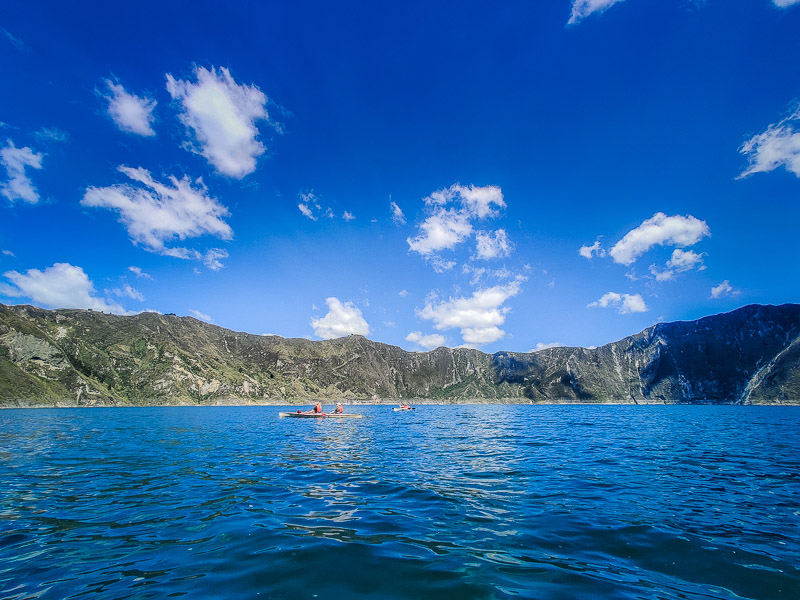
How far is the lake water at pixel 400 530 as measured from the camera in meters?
7.45

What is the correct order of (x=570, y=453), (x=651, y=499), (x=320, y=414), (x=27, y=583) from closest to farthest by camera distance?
1. (x=27, y=583)
2. (x=651, y=499)
3. (x=570, y=453)
4. (x=320, y=414)

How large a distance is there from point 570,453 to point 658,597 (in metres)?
20.9

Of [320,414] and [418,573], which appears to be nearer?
[418,573]

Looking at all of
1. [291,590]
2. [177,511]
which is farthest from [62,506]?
[291,590]

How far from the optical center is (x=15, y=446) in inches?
1147

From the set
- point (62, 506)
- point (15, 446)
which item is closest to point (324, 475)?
point (62, 506)

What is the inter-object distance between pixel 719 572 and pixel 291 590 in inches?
348

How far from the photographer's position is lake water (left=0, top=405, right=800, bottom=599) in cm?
745

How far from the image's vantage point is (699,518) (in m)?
11.8

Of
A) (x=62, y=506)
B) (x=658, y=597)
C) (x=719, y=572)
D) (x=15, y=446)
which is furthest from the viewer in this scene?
(x=15, y=446)

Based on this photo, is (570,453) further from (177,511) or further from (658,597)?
(177,511)

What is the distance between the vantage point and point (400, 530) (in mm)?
10648

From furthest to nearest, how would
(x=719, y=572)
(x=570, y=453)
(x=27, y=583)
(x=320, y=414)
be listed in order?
(x=320, y=414)
(x=570, y=453)
(x=719, y=572)
(x=27, y=583)

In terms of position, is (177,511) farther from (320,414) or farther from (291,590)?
(320,414)
